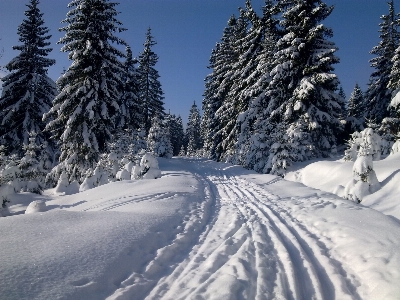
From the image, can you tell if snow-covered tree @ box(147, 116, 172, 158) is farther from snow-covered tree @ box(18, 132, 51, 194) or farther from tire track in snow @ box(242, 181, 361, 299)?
tire track in snow @ box(242, 181, 361, 299)

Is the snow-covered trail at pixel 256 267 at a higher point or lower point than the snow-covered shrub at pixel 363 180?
lower

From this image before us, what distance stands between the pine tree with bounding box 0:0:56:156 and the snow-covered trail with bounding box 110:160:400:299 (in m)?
18.3

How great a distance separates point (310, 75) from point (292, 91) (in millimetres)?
1868

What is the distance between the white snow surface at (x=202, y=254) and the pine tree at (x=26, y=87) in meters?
16.6

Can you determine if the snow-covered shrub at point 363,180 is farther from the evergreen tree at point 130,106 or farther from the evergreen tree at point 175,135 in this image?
the evergreen tree at point 175,135

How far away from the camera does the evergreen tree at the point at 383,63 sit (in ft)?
79.2

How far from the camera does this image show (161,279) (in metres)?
3.85

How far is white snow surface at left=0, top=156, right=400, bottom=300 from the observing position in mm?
3457

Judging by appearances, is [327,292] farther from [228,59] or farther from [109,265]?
[228,59]

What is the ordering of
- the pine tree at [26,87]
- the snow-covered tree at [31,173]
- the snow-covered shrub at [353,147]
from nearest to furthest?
the snow-covered shrub at [353,147] → the snow-covered tree at [31,173] → the pine tree at [26,87]

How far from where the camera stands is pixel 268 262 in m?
4.39

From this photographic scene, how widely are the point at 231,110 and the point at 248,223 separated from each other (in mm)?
20775

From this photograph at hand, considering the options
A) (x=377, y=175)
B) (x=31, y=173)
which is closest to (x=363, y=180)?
(x=377, y=175)

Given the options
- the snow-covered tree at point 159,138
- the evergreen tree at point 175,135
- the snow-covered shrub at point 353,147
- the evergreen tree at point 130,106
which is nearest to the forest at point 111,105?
the snow-covered shrub at point 353,147
